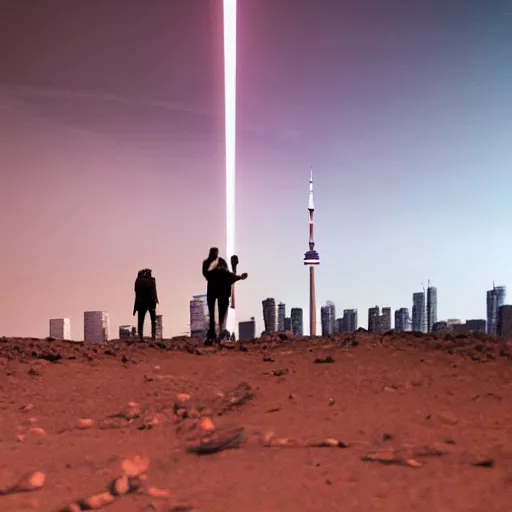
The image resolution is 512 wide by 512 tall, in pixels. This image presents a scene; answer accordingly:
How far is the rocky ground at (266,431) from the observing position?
637 centimetres

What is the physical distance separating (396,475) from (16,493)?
14.1 ft

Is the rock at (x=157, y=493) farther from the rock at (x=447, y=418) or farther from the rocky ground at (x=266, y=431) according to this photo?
the rock at (x=447, y=418)

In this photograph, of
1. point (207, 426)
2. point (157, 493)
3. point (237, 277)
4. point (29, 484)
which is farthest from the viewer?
point (237, 277)

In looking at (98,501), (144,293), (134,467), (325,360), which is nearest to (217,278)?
(144,293)

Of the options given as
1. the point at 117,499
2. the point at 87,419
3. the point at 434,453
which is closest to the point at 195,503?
the point at 117,499

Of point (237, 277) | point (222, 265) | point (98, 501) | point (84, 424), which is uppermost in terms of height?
point (222, 265)

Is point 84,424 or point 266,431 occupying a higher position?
point 266,431

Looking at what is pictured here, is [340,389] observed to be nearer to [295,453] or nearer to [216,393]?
[216,393]

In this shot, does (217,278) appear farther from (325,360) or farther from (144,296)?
(325,360)

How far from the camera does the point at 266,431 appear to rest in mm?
8648

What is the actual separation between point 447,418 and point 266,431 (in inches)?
109

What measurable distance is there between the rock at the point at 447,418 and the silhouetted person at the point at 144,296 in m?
16.5

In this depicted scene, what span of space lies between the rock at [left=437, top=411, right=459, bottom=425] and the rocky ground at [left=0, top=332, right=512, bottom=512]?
5 centimetres

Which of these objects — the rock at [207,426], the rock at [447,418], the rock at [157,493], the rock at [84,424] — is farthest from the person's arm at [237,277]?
the rock at [157,493]
